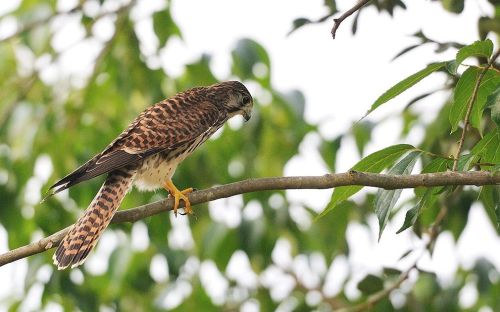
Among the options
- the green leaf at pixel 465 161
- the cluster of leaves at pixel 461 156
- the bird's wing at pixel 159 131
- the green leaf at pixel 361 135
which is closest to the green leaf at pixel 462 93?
the cluster of leaves at pixel 461 156

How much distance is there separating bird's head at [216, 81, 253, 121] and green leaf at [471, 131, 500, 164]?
2.78 metres

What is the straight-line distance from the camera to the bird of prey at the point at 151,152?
439 cm

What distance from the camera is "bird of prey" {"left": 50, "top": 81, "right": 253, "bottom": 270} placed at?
439 cm

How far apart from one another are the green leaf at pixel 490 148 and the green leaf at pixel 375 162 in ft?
0.94

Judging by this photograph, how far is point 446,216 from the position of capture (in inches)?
206

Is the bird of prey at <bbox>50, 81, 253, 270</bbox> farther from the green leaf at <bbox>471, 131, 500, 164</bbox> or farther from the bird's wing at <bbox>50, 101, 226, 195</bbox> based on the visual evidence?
the green leaf at <bbox>471, 131, 500, 164</bbox>

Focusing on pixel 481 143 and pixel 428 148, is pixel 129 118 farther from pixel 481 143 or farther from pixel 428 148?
pixel 481 143

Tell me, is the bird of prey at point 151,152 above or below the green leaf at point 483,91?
below

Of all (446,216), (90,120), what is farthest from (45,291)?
(446,216)

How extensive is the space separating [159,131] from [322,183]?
6.57ft

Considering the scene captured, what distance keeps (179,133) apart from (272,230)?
3.27 feet

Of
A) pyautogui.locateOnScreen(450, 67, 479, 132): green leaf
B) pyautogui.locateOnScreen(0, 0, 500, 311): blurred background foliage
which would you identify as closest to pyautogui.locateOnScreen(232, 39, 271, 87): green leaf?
pyautogui.locateOnScreen(0, 0, 500, 311): blurred background foliage

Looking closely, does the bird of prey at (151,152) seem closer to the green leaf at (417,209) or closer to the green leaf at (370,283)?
the green leaf at (370,283)

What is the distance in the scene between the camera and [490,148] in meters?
3.41
